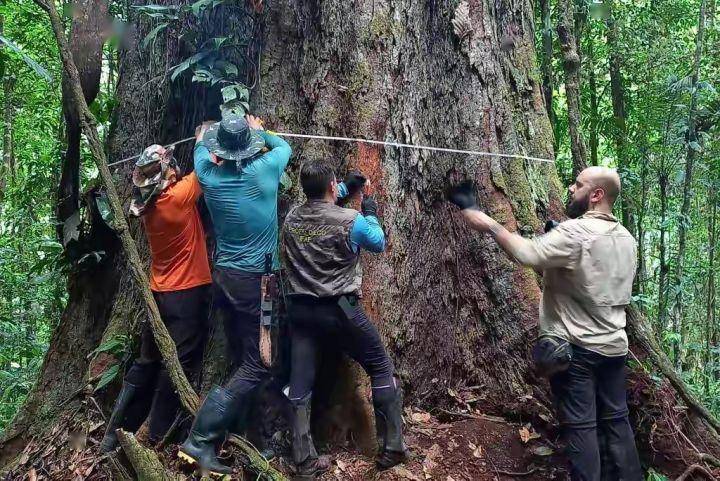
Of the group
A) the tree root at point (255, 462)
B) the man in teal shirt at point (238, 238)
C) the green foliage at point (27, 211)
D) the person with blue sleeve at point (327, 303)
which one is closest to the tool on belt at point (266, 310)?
the man in teal shirt at point (238, 238)

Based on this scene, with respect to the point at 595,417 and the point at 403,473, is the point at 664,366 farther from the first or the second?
the point at 403,473

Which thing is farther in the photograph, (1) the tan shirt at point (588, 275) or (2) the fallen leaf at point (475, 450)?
(2) the fallen leaf at point (475, 450)

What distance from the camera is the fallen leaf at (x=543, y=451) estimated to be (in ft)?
14.3

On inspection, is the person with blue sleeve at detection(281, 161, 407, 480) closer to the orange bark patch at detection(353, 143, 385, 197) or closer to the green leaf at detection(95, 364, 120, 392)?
the orange bark patch at detection(353, 143, 385, 197)

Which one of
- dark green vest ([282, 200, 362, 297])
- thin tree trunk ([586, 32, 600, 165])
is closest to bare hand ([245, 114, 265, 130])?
dark green vest ([282, 200, 362, 297])

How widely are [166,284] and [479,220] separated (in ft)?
7.94

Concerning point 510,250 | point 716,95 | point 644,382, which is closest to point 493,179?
point 510,250

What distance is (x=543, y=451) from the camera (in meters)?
4.36

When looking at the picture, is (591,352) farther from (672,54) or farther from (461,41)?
(672,54)

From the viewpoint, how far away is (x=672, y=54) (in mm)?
9727

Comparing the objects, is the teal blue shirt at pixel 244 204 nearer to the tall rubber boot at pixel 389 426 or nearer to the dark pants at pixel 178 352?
the dark pants at pixel 178 352

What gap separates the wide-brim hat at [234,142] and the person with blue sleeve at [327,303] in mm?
417

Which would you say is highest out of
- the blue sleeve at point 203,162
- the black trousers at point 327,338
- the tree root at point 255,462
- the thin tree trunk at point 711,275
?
the blue sleeve at point 203,162

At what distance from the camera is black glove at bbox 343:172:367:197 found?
178 inches
